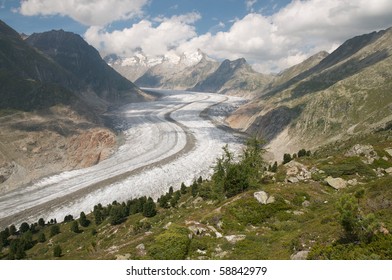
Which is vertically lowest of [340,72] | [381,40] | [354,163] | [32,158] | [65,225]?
[65,225]

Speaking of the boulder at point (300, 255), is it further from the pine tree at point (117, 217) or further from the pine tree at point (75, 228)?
the pine tree at point (75, 228)

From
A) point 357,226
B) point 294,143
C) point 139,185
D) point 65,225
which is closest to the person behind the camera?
point 357,226

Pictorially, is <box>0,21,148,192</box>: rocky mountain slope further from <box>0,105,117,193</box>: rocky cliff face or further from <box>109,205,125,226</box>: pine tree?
<box>109,205,125,226</box>: pine tree

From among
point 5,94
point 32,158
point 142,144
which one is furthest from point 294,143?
point 5,94

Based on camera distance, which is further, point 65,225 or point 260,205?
point 65,225

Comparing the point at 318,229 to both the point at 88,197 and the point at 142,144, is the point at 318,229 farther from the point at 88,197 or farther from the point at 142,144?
the point at 142,144

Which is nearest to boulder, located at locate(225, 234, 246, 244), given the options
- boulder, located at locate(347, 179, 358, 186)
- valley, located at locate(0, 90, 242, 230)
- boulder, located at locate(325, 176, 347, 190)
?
boulder, located at locate(325, 176, 347, 190)
